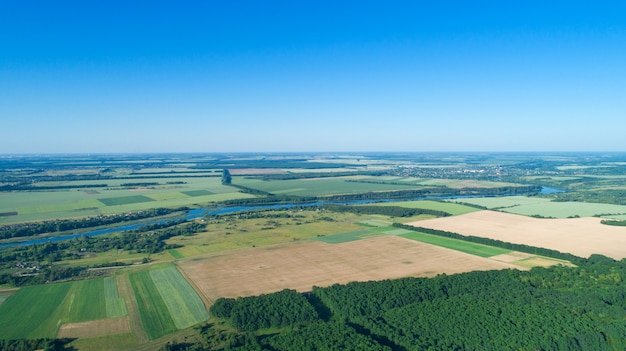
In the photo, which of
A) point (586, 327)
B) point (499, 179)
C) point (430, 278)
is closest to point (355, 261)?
point (430, 278)

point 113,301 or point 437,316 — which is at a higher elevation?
point 437,316

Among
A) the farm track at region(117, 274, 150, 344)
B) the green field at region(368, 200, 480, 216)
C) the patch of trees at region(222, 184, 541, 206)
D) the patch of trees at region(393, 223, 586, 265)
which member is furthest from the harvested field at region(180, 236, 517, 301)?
the patch of trees at region(222, 184, 541, 206)

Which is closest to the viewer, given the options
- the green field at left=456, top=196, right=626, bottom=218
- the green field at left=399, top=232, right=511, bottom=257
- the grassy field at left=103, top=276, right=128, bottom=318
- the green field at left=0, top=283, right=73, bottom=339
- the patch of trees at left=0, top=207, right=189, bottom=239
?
the green field at left=0, top=283, right=73, bottom=339

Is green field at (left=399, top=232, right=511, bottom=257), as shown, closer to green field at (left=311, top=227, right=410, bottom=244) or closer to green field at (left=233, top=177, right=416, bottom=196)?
green field at (left=311, top=227, right=410, bottom=244)

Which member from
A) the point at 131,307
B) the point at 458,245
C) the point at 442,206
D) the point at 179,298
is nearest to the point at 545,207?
the point at 442,206

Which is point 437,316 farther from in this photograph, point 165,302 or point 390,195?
point 390,195

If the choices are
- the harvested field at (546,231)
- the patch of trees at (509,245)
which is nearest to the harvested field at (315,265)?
the patch of trees at (509,245)

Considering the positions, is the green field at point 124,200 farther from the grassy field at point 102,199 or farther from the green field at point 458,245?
the green field at point 458,245
